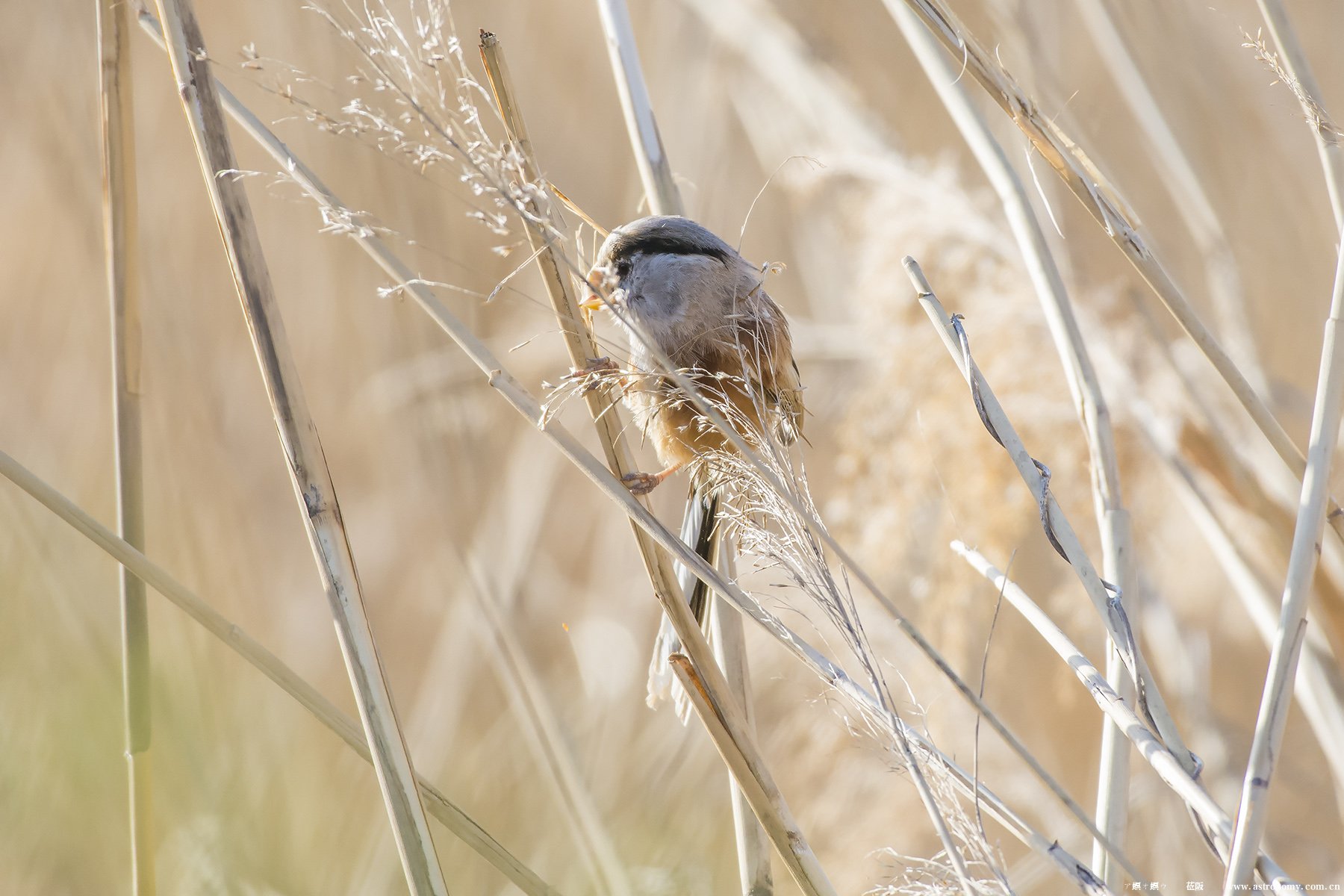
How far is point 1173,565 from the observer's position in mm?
1976

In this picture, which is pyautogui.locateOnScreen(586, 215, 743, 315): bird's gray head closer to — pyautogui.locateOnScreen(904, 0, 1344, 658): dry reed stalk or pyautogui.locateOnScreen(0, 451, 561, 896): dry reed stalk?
pyautogui.locateOnScreen(904, 0, 1344, 658): dry reed stalk

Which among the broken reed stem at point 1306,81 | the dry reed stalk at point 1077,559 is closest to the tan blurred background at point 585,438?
the broken reed stem at point 1306,81

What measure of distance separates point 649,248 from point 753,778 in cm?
81

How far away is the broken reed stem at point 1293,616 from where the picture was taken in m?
0.78

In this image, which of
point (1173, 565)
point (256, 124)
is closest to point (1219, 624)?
point (1173, 565)

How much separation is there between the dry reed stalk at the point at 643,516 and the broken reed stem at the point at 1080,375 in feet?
0.43

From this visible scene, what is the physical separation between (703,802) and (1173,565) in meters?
1.04

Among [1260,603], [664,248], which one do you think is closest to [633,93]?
[664,248]

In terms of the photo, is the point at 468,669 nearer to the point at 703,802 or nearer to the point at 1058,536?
the point at 703,802

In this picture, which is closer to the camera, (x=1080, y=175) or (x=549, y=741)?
(x=1080, y=175)

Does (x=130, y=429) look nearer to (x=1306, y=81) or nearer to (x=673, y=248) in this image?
(x=673, y=248)

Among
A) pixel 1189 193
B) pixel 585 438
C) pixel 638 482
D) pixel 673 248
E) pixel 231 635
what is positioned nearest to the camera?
pixel 231 635

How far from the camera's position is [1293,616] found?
813 mm

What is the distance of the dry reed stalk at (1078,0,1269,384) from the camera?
5.24 feet
